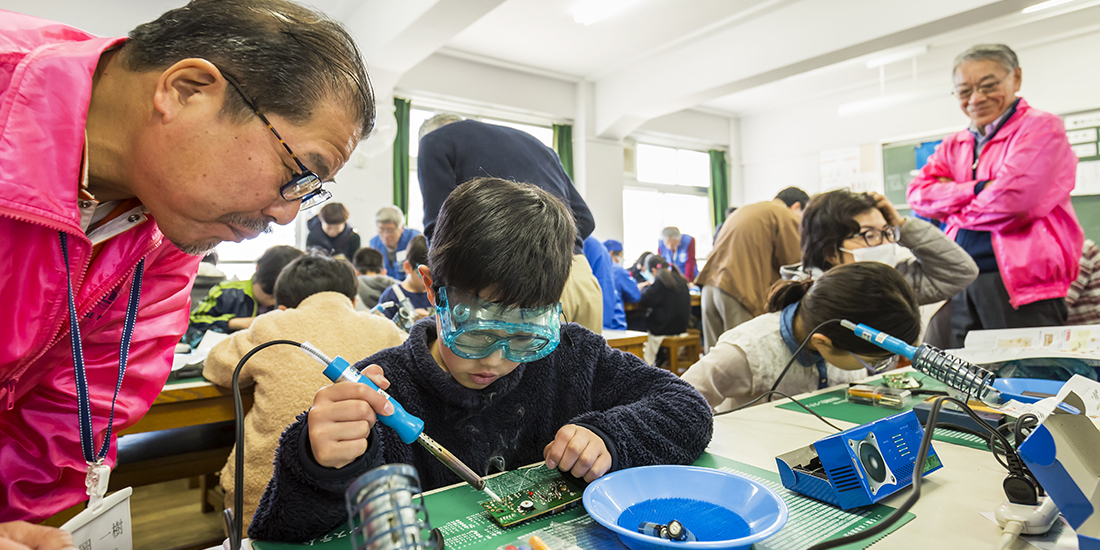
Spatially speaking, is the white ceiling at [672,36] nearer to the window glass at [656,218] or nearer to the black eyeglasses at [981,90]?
the window glass at [656,218]

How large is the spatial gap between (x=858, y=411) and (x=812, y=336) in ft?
0.92

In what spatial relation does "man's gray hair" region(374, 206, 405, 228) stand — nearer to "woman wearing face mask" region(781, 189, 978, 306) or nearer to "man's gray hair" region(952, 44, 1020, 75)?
"woman wearing face mask" region(781, 189, 978, 306)

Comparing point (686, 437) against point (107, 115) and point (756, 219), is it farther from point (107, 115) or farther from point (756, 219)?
point (756, 219)

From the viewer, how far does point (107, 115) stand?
31.5 inches

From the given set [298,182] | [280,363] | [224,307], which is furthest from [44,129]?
[224,307]

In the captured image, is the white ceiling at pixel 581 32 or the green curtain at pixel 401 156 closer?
the white ceiling at pixel 581 32

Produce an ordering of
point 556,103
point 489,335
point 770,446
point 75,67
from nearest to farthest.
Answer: point 75,67 → point 489,335 → point 770,446 → point 556,103

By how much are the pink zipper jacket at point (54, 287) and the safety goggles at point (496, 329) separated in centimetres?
50

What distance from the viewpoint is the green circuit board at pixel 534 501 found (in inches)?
30.6

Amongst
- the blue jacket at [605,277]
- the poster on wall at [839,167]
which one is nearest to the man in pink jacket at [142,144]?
the blue jacket at [605,277]

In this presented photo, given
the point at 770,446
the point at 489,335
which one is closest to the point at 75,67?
the point at 489,335

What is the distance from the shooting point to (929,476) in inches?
37.0

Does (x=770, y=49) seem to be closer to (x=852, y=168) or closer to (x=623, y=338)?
(x=852, y=168)

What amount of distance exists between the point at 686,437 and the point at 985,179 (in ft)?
6.39
